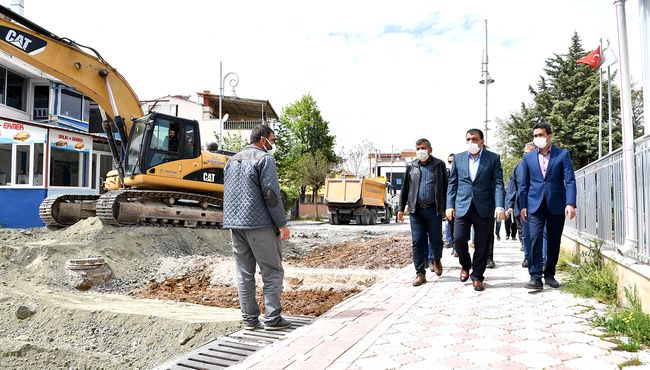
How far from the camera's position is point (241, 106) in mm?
41750

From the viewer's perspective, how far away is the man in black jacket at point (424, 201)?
664 centimetres

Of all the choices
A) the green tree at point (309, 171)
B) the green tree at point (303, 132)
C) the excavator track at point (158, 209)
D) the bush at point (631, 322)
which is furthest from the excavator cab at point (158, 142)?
the green tree at point (303, 132)

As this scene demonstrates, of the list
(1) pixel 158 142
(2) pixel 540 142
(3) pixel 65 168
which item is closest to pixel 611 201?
(2) pixel 540 142

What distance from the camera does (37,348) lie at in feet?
16.8

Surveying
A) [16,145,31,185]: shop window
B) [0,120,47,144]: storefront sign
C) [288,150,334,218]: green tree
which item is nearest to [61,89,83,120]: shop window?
[16,145,31,185]: shop window

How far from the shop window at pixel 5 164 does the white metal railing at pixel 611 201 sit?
17800mm

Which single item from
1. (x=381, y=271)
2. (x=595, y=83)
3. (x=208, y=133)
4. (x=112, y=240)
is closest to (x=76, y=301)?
(x=112, y=240)

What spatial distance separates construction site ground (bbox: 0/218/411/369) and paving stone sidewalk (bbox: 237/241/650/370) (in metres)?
1.11

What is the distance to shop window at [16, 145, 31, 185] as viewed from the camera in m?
17.8

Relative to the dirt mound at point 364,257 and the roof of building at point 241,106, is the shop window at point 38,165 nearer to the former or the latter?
the dirt mound at point 364,257

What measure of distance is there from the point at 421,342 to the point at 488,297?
6.82 feet

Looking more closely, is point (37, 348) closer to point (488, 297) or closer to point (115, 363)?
point (115, 363)

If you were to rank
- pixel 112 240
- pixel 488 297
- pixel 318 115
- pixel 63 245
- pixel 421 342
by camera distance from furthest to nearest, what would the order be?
1. pixel 318 115
2. pixel 112 240
3. pixel 63 245
4. pixel 488 297
5. pixel 421 342

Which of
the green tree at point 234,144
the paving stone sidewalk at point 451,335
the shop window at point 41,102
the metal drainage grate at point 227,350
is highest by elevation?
the shop window at point 41,102
